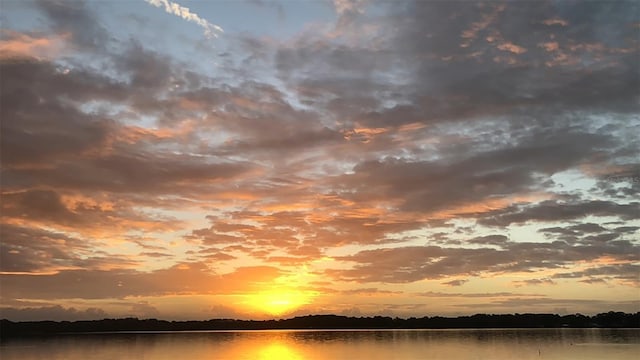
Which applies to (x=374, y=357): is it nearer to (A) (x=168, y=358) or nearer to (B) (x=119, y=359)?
(A) (x=168, y=358)

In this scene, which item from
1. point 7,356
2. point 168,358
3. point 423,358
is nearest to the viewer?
point 423,358

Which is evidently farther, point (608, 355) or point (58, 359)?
point (58, 359)

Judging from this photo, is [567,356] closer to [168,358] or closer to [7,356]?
[168,358]

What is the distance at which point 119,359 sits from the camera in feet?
283

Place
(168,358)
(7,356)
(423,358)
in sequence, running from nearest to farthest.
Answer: (423,358) → (168,358) → (7,356)

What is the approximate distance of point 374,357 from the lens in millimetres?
89188

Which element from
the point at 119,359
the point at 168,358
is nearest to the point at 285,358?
the point at 168,358

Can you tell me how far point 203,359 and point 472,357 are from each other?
3791cm

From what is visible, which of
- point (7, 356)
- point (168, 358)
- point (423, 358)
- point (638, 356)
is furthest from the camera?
point (7, 356)

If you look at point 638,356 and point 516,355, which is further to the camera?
point 516,355

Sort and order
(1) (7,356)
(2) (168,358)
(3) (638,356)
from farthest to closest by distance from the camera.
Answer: (1) (7,356) → (2) (168,358) → (3) (638,356)

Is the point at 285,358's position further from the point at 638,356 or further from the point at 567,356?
the point at 638,356

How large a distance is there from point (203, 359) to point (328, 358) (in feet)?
59.2

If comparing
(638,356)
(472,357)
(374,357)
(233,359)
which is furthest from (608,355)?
(233,359)
